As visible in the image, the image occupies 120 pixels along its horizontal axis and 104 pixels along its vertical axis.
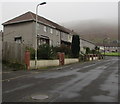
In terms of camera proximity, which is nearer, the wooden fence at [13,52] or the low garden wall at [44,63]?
the wooden fence at [13,52]

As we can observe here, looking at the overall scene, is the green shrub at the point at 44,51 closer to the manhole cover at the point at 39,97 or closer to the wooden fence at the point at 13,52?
the wooden fence at the point at 13,52

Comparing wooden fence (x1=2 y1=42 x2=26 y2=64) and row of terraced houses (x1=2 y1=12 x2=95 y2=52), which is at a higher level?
row of terraced houses (x1=2 y1=12 x2=95 y2=52)

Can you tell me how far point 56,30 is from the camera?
56.2 metres

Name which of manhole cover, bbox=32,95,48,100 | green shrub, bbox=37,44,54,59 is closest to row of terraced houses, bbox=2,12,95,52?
green shrub, bbox=37,44,54,59

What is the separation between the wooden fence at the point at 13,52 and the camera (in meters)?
27.5

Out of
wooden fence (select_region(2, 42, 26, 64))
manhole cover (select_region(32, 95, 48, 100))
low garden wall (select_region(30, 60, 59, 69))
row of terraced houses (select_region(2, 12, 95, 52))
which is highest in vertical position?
row of terraced houses (select_region(2, 12, 95, 52))

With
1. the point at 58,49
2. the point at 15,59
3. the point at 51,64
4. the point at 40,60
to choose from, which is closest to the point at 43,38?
the point at 58,49

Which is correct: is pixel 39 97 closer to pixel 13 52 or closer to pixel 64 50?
pixel 13 52

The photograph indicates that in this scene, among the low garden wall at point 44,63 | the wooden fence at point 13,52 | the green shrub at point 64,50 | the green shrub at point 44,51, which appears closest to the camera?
the wooden fence at point 13,52

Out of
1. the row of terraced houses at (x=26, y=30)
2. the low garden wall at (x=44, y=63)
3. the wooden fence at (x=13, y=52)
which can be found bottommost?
the low garden wall at (x=44, y=63)

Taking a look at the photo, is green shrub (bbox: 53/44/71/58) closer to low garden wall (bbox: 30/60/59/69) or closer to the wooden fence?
low garden wall (bbox: 30/60/59/69)

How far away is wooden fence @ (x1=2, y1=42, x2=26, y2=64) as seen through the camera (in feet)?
90.1

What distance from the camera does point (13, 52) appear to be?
2764 cm

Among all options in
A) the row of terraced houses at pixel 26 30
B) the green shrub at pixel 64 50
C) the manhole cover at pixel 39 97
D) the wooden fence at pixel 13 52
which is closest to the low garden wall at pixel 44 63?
the wooden fence at pixel 13 52
